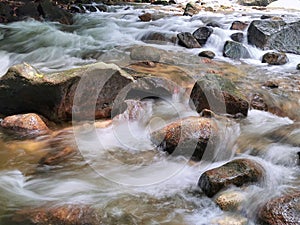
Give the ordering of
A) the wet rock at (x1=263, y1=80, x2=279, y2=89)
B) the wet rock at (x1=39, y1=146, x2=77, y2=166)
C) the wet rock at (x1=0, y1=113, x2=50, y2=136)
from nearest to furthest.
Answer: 1. the wet rock at (x1=39, y1=146, x2=77, y2=166)
2. the wet rock at (x1=0, y1=113, x2=50, y2=136)
3. the wet rock at (x1=263, y1=80, x2=279, y2=89)

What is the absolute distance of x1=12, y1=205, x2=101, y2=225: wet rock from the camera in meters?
2.51

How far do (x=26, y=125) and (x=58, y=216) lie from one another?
186 cm

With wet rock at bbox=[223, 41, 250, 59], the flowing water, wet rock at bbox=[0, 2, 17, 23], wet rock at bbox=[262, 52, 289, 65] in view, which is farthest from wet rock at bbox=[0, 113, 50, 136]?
wet rock at bbox=[0, 2, 17, 23]

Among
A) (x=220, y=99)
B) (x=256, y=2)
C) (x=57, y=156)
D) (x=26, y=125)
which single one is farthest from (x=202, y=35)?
(x=256, y=2)

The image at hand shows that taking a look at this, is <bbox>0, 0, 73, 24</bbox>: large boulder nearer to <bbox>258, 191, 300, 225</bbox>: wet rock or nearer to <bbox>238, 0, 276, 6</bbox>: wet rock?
<bbox>258, 191, 300, 225</bbox>: wet rock

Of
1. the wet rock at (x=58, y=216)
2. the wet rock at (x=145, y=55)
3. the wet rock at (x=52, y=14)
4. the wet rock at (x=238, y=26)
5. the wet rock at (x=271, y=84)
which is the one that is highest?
the wet rock at (x=52, y=14)

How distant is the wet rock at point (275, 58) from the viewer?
298 inches

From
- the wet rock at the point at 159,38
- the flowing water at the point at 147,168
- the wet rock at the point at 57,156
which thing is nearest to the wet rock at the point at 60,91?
the flowing water at the point at 147,168

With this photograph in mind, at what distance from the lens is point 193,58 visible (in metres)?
7.76

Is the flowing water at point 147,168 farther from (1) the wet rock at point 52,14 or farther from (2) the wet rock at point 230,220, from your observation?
(1) the wet rock at point 52,14

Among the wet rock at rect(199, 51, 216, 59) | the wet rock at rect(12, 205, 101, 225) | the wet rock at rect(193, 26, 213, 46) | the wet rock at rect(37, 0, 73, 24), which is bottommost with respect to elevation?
the wet rock at rect(12, 205, 101, 225)

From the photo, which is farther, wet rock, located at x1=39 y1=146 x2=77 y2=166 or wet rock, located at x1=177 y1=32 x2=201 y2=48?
wet rock, located at x1=177 y1=32 x2=201 y2=48

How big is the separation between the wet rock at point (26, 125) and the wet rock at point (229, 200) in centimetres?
238

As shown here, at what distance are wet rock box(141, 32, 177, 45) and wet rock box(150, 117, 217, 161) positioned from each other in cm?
586
